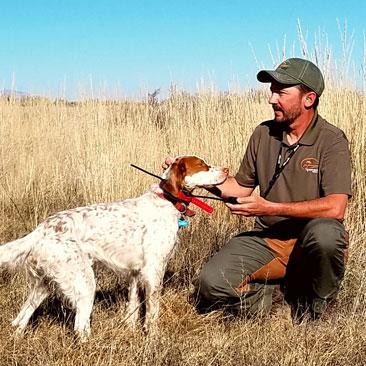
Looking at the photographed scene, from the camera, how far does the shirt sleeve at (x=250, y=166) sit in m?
4.29

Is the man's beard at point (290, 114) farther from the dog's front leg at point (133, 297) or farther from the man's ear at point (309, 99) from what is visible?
the dog's front leg at point (133, 297)

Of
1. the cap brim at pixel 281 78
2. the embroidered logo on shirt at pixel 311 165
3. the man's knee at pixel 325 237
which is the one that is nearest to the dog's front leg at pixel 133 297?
the man's knee at pixel 325 237

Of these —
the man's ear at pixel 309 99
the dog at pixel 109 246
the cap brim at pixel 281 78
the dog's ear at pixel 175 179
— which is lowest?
the dog at pixel 109 246

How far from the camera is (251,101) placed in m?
6.67

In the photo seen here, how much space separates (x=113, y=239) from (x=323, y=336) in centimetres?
139

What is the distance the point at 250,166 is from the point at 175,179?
2.30 feet

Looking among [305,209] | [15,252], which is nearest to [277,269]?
[305,209]

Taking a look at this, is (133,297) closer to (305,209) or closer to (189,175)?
(189,175)

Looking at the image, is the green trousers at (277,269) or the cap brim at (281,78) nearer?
the green trousers at (277,269)

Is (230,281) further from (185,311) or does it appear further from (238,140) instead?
(238,140)

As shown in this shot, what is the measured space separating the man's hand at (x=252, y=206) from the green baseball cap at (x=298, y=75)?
2.88 ft

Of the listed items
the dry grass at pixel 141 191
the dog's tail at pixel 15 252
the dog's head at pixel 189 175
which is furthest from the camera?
the dog's head at pixel 189 175

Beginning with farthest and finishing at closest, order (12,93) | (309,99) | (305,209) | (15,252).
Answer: (12,93), (309,99), (305,209), (15,252)

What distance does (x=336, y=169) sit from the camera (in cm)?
377
